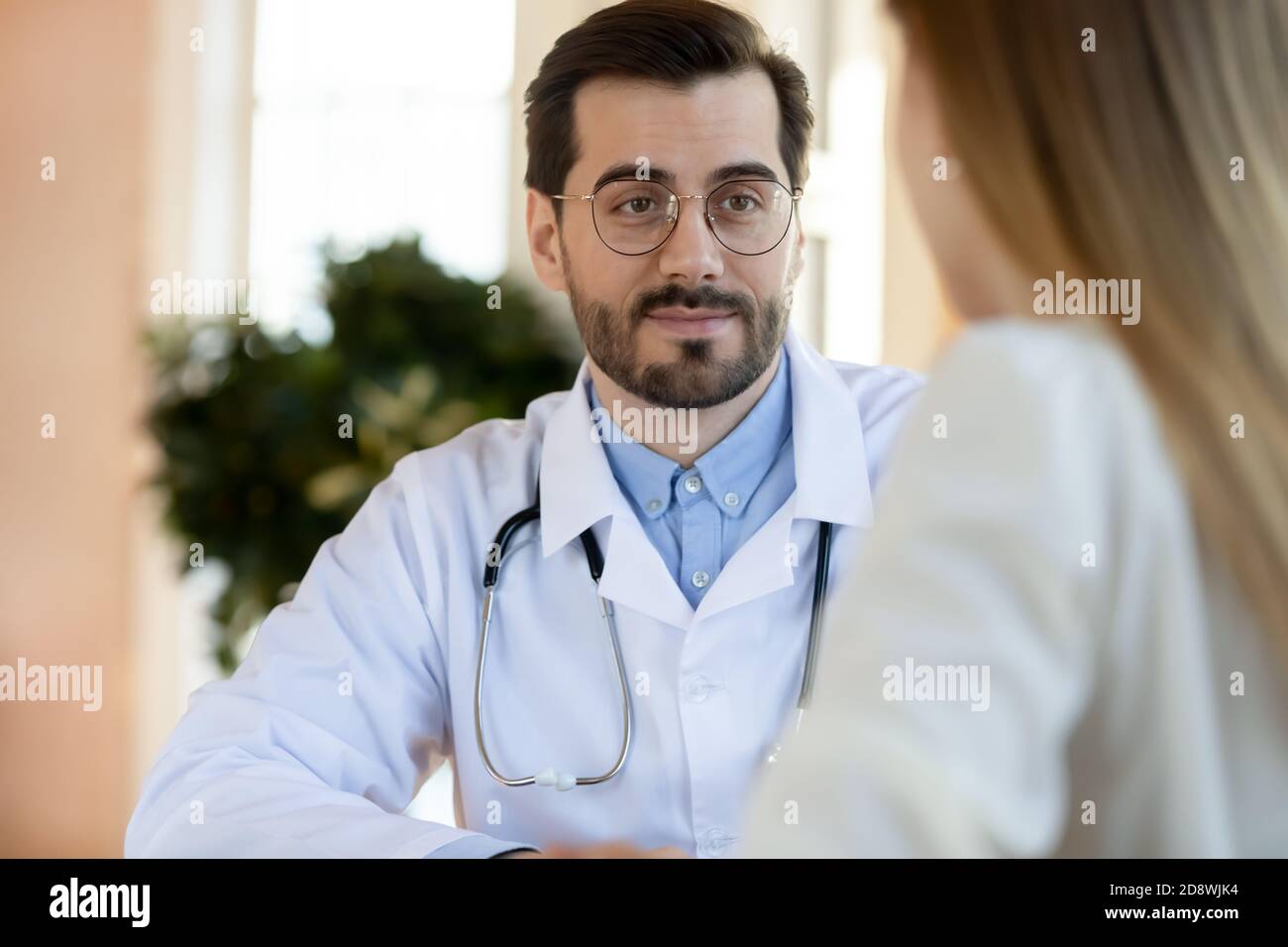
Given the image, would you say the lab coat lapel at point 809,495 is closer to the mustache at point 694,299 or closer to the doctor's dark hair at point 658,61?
the mustache at point 694,299

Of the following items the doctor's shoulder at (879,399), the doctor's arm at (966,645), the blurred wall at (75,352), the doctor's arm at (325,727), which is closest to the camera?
the doctor's arm at (966,645)

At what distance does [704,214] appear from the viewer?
43.2 inches

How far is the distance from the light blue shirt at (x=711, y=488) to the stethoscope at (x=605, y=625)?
0.23 feet

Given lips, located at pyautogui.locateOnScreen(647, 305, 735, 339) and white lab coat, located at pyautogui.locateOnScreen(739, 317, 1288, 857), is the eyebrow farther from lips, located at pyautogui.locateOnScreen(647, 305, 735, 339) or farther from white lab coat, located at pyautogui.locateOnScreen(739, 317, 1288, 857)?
white lab coat, located at pyautogui.locateOnScreen(739, 317, 1288, 857)

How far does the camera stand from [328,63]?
1559 millimetres

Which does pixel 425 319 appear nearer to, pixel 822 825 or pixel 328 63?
pixel 328 63

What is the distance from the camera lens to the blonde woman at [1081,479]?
0.44 meters

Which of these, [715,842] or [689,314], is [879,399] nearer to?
[689,314]

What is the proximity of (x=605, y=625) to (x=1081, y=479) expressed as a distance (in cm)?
64

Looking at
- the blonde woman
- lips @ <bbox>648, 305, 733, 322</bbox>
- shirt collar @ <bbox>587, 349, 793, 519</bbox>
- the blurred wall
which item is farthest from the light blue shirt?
the blurred wall

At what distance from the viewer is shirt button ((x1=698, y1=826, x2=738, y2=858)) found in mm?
971

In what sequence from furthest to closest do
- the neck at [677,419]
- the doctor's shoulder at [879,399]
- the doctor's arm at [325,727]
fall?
the neck at [677,419]
the doctor's shoulder at [879,399]
the doctor's arm at [325,727]

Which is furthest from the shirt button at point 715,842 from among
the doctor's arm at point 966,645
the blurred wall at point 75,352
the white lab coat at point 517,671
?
the blurred wall at point 75,352

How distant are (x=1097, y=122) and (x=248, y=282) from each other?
1698mm
